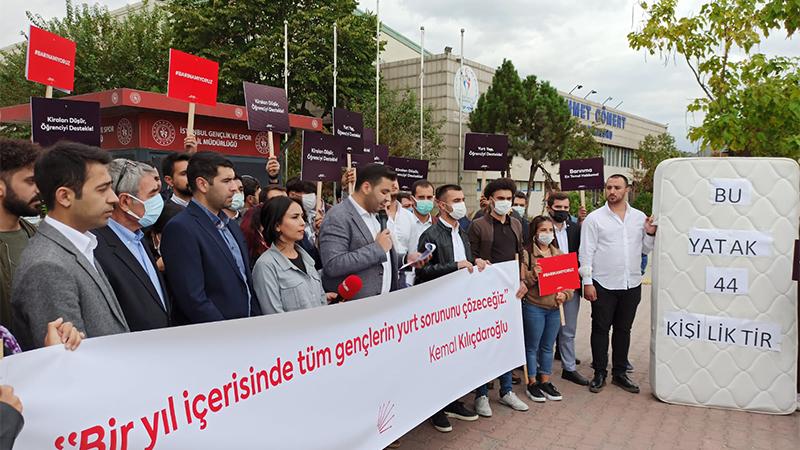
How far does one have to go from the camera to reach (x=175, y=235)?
3055 millimetres

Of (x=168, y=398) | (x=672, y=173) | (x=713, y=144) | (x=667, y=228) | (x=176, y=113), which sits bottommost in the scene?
(x=168, y=398)

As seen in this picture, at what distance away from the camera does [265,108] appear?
6465 mm

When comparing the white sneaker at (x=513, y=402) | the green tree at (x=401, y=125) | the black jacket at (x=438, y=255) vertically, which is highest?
the green tree at (x=401, y=125)

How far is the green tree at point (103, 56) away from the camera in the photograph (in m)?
21.0

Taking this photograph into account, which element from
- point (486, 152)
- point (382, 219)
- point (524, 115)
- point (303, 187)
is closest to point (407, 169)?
point (486, 152)

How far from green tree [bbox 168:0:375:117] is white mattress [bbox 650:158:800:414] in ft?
58.9

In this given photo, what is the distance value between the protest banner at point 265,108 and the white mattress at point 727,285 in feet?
13.3

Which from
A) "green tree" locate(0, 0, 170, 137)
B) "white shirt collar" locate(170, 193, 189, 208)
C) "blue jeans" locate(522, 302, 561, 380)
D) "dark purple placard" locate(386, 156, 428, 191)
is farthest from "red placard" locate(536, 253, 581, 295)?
"green tree" locate(0, 0, 170, 137)

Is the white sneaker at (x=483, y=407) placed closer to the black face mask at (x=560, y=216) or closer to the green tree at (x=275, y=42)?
the black face mask at (x=560, y=216)

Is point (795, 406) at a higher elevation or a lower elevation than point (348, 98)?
lower

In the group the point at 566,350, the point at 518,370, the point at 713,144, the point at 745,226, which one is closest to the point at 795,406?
the point at 745,226

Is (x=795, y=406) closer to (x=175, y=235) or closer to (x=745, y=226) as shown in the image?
(x=745, y=226)

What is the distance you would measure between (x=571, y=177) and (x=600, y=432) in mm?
4108

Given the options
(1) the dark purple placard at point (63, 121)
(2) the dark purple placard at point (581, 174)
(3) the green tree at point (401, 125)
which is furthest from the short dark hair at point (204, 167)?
(3) the green tree at point (401, 125)
